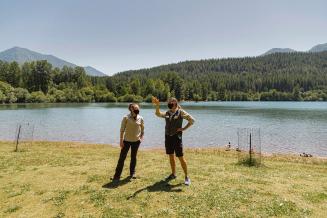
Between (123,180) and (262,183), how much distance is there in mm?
5828

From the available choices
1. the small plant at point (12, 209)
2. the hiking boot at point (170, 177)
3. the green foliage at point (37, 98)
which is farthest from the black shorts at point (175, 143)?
the green foliage at point (37, 98)

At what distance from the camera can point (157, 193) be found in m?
11.4

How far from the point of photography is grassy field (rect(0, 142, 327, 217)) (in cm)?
983

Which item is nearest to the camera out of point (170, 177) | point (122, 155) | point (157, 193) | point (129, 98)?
point (157, 193)

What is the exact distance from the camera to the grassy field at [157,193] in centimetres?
983

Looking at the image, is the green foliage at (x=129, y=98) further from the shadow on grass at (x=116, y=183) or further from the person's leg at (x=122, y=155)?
the shadow on grass at (x=116, y=183)

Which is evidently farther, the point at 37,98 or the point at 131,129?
the point at 37,98

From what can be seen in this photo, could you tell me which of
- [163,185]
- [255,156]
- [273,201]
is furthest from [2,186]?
[255,156]

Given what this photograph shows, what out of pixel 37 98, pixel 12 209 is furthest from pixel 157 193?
Result: pixel 37 98

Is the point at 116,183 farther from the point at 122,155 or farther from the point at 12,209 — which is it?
the point at 12,209

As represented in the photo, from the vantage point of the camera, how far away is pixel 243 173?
1510 cm

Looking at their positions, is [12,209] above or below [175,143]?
below

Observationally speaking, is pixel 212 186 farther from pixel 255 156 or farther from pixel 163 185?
pixel 255 156

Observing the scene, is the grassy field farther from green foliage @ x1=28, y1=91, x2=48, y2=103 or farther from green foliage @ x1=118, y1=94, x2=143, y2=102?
green foliage @ x1=118, y1=94, x2=143, y2=102
